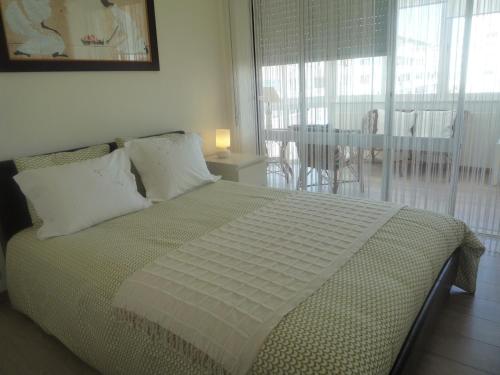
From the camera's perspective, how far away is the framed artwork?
7.35 feet

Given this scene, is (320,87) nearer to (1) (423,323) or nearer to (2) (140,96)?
(2) (140,96)

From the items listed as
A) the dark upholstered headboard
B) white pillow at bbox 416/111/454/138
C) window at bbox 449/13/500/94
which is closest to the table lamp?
white pillow at bbox 416/111/454/138

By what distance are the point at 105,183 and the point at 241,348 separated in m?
1.48

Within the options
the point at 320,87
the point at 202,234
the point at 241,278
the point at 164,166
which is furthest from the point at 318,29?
the point at 241,278

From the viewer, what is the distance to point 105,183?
7.38ft

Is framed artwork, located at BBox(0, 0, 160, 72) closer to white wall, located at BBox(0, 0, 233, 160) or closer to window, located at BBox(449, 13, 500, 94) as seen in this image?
white wall, located at BBox(0, 0, 233, 160)

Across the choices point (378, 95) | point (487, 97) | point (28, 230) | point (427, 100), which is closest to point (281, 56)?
point (378, 95)

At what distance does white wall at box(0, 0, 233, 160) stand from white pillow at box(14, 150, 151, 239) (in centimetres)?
41

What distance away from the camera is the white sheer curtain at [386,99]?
8.96 feet

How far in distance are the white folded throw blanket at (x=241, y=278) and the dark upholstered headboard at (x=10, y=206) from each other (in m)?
1.11

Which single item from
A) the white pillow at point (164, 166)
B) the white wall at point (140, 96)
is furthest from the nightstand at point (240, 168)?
the white pillow at point (164, 166)

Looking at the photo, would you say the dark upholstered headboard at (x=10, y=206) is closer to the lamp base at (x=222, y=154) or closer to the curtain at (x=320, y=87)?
the lamp base at (x=222, y=154)

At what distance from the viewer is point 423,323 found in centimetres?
159

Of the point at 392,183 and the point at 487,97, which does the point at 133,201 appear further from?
the point at 487,97
